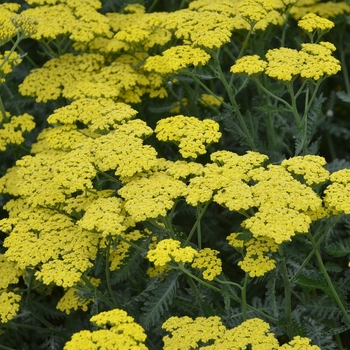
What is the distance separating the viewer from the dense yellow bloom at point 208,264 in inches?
162

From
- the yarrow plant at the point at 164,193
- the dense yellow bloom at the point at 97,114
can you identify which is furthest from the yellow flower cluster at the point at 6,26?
the dense yellow bloom at the point at 97,114

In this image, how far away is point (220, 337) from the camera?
387 centimetres

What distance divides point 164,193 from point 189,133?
1.87 feet

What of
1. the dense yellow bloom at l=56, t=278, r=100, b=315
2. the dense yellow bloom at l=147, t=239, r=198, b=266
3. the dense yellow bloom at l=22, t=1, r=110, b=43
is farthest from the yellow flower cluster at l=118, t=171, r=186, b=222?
the dense yellow bloom at l=22, t=1, r=110, b=43

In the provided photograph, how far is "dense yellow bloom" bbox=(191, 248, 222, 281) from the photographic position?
4.11 m

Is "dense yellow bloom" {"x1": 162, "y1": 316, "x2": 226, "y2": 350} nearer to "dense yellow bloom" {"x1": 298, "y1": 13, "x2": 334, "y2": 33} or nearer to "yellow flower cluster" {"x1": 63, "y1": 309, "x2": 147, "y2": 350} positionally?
"yellow flower cluster" {"x1": 63, "y1": 309, "x2": 147, "y2": 350}

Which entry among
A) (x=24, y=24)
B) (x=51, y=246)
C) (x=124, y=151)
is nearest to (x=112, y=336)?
(x=51, y=246)

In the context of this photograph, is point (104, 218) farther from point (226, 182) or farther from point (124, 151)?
point (226, 182)

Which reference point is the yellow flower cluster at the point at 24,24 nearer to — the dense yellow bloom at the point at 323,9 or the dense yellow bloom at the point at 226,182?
the dense yellow bloom at the point at 226,182

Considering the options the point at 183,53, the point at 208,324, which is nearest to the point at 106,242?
the point at 208,324

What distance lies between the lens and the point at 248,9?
501 centimetres

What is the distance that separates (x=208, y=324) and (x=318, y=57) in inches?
78.6

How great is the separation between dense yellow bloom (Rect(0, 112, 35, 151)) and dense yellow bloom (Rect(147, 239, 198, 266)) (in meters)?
1.99

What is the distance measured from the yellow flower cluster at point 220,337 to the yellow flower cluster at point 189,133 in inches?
40.9
